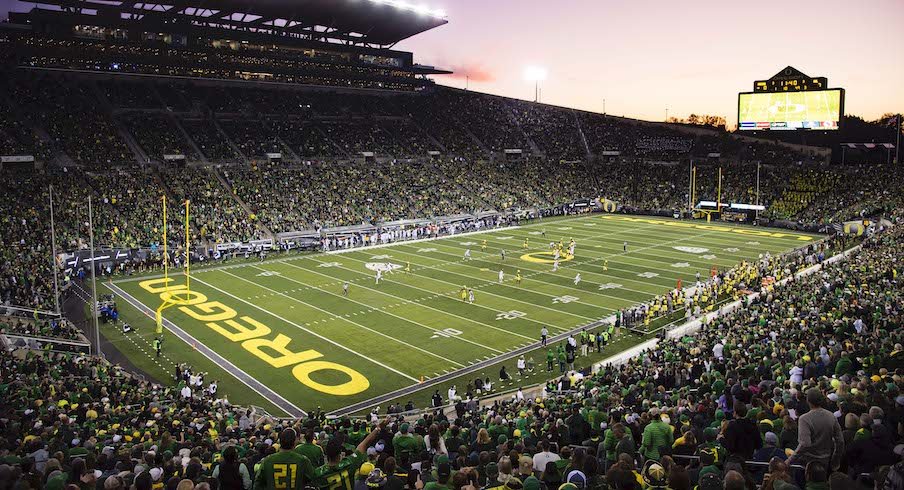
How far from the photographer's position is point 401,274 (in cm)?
3416

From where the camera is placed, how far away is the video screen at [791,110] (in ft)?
160

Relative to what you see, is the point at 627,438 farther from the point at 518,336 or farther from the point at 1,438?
the point at 518,336

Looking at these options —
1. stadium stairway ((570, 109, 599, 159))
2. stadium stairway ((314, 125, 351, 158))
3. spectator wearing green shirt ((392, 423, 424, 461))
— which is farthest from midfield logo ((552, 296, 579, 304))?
stadium stairway ((570, 109, 599, 159))

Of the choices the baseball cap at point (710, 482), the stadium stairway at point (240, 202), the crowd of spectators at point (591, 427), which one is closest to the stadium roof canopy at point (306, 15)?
the stadium stairway at point (240, 202)

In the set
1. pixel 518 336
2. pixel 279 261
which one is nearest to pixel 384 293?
pixel 518 336

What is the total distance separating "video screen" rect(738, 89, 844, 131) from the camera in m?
48.8

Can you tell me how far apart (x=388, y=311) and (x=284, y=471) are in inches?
857

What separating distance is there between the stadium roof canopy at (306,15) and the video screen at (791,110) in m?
27.0

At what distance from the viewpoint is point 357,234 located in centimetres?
4538

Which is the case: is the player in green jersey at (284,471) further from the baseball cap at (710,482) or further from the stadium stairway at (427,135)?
A: the stadium stairway at (427,135)

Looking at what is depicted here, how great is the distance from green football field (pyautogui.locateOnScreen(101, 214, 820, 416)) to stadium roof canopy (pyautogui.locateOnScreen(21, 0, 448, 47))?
2243 cm

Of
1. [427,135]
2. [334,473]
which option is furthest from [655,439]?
[427,135]

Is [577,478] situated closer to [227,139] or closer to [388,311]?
[388,311]

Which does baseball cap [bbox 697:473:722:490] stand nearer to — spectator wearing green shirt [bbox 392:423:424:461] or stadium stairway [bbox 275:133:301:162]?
spectator wearing green shirt [bbox 392:423:424:461]
